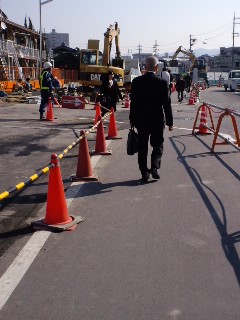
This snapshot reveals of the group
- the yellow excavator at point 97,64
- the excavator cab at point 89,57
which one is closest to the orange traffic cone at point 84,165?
the yellow excavator at point 97,64

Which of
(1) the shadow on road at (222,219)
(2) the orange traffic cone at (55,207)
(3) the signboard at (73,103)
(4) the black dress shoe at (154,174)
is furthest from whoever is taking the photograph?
(3) the signboard at (73,103)

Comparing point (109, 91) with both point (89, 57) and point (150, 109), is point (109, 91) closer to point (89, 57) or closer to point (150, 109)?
point (150, 109)

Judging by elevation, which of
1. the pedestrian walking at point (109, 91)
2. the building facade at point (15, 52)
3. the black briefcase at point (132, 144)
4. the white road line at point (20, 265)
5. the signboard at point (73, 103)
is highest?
the building facade at point (15, 52)

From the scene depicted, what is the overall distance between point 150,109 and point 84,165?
1.49m

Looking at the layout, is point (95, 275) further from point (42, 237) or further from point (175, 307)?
point (42, 237)

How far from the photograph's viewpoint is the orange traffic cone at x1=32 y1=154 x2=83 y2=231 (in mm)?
5219

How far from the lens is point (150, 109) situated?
288 inches

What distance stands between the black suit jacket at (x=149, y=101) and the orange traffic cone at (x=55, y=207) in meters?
2.53

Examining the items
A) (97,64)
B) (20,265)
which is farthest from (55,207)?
(97,64)

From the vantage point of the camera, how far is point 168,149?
35.8ft

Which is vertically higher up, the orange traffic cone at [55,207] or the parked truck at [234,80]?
the parked truck at [234,80]

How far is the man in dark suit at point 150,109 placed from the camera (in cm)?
723

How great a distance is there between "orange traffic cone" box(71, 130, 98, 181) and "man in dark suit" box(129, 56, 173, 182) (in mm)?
889

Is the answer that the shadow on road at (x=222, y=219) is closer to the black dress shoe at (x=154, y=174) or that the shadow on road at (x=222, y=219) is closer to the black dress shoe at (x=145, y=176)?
the black dress shoe at (x=154, y=174)
